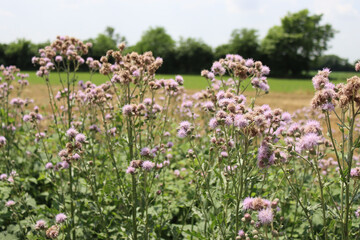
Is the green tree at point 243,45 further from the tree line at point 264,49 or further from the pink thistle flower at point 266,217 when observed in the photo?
the pink thistle flower at point 266,217

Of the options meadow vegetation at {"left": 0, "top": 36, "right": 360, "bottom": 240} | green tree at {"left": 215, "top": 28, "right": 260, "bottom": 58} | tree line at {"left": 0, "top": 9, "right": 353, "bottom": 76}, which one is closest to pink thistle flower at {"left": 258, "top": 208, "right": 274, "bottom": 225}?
meadow vegetation at {"left": 0, "top": 36, "right": 360, "bottom": 240}

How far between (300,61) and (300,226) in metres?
62.8

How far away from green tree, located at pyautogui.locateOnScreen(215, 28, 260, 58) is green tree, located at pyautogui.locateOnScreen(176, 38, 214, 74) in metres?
2.59

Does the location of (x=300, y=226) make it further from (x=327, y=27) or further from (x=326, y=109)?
(x=327, y=27)

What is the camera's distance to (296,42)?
64.8m

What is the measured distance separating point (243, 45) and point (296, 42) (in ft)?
37.4

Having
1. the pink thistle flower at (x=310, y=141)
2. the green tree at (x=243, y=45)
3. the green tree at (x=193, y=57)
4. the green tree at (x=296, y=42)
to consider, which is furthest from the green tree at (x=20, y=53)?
the pink thistle flower at (x=310, y=141)

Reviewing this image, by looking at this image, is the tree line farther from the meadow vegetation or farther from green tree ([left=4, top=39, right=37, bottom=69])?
the meadow vegetation

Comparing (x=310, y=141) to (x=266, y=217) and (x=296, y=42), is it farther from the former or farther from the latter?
(x=296, y=42)

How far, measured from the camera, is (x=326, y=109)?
2.10 meters

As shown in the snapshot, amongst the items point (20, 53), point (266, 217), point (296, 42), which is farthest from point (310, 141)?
point (296, 42)

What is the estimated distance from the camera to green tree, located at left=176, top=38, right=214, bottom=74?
57.5 m

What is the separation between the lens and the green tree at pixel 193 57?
189 ft

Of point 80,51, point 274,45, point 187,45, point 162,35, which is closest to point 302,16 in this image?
point 274,45
